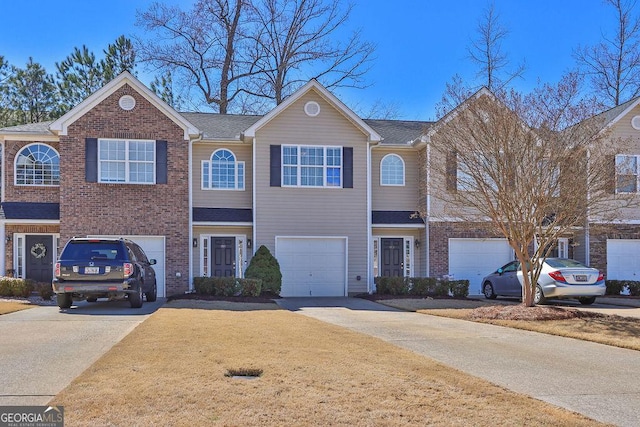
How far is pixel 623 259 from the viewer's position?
24.6 metres

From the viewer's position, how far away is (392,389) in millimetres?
6859

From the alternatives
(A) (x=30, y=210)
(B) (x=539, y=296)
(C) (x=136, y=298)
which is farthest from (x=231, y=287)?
(B) (x=539, y=296)

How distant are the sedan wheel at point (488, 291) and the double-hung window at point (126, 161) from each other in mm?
11584

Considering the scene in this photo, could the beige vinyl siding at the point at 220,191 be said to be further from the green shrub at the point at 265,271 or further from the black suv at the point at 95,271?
the black suv at the point at 95,271

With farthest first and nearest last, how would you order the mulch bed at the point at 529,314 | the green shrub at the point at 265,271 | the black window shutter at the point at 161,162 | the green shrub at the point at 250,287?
the black window shutter at the point at 161,162 < the green shrub at the point at 265,271 < the green shrub at the point at 250,287 < the mulch bed at the point at 529,314

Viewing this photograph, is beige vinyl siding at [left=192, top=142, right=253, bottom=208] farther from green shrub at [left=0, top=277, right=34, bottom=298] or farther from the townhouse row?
green shrub at [left=0, top=277, right=34, bottom=298]

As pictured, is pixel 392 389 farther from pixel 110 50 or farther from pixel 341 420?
pixel 110 50

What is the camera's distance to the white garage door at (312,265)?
75.0ft

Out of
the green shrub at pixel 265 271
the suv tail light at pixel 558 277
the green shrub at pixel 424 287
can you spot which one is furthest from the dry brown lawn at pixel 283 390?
the green shrub at pixel 424 287

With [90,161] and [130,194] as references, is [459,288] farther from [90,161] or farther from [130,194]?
[90,161]

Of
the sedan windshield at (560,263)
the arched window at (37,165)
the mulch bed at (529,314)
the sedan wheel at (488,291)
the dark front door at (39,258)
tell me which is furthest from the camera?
the dark front door at (39,258)

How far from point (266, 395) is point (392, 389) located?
1343 millimetres

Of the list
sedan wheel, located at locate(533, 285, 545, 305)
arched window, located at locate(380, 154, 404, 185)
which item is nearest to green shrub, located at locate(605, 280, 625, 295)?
sedan wheel, located at locate(533, 285, 545, 305)

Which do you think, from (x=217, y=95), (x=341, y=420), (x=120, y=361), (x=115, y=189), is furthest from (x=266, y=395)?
(x=217, y=95)
